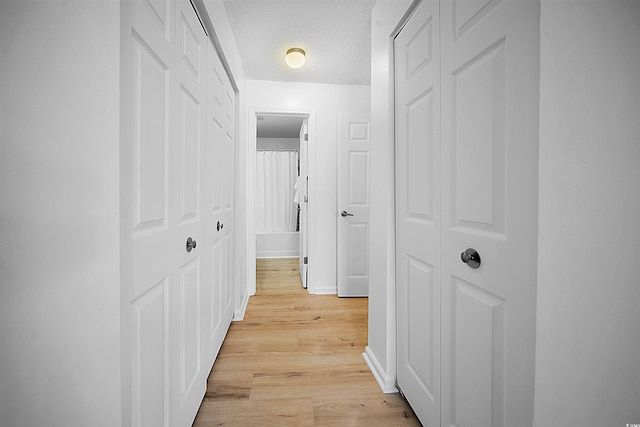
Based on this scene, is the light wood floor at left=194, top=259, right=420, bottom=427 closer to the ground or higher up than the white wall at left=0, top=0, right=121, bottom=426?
closer to the ground

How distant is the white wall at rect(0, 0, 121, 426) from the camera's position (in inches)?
25.4

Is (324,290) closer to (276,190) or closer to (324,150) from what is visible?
(324,150)

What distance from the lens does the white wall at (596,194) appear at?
0.66 m

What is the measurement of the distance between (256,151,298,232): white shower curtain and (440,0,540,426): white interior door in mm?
4597

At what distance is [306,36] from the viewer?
94.0 inches

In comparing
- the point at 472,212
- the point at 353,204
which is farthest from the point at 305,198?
the point at 472,212

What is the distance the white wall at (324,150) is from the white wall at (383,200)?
1.43m

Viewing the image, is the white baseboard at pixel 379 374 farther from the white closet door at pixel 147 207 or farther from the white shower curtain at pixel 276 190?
the white shower curtain at pixel 276 190

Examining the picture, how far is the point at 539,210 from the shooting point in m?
0.70

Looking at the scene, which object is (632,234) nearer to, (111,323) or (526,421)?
(526,421)

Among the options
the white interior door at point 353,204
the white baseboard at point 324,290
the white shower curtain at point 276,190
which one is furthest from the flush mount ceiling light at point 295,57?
the white shower curtain at point 276,190

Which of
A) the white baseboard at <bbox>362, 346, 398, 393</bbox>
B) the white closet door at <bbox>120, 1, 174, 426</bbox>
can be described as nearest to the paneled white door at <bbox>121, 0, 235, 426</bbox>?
the white closet door at <bbox>120, 1, 174, 426</bbox>

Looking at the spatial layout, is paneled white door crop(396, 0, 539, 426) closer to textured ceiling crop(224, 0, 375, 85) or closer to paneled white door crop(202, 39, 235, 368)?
textured ceiling crop(224, 0, 375, 85)

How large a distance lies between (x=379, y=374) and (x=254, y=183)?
2.17m
